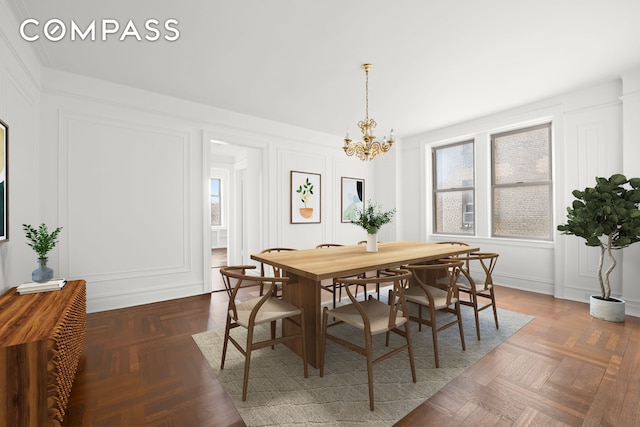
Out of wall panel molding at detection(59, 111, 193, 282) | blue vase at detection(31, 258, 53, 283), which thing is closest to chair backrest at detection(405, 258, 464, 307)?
blue vase at detection(31, 258, 53, 283)

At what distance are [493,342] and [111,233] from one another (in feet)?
14.4

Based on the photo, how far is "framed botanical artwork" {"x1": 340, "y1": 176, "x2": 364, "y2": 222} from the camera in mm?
6152

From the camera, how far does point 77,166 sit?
343 centimetres

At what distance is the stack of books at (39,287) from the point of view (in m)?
2.21

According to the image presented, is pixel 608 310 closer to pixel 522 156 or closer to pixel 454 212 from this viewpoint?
pixel 522 156

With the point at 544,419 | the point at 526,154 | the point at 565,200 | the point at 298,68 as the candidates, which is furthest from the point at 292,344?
the point at 526,154

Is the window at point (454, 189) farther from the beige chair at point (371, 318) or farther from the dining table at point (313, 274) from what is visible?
the beige chair at point (371, 318)

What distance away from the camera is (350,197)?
20.5 ft

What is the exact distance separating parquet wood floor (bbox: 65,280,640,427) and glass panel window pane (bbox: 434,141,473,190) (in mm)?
2849

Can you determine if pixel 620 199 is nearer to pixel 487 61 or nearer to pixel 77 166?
pixel 487 61

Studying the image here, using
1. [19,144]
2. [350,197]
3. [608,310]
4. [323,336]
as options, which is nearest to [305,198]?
[350,197]

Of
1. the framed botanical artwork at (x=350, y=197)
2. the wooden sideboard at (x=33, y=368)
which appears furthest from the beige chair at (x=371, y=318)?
the framed botanical artwork at (x=350, y=197)

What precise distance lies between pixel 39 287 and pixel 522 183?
5.92 meters

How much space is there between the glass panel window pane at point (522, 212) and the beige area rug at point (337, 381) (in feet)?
7.76
